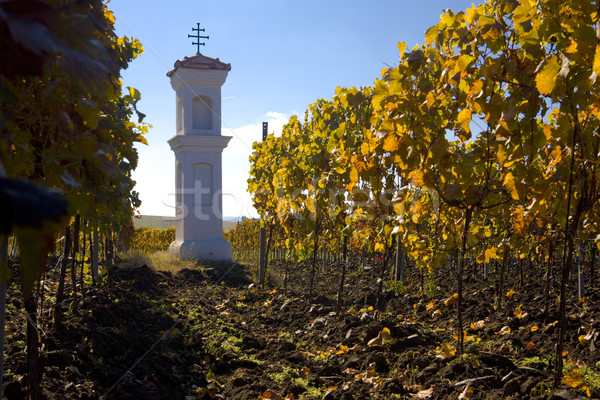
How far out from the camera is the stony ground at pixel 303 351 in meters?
3.08

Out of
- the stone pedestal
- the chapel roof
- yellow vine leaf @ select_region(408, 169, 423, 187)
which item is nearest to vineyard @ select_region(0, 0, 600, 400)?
yellow vine leaf @ select_region(408, 169, 423, 187)

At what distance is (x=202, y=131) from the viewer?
1469cm

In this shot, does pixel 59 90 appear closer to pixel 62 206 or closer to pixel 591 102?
pixel 62 206

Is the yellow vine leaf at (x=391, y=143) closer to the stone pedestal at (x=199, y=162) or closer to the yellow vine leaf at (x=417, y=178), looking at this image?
the yellow vine leaf at (x=417, y=178)

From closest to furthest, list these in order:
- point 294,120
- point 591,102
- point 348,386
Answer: point 591,102
point 348,386
point 294,120

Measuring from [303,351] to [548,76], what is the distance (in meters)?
3.36

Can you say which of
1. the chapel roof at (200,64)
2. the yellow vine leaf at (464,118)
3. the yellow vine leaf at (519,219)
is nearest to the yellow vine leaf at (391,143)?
the yellow vine leaf at (464,118)

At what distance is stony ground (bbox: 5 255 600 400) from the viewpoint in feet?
10.1

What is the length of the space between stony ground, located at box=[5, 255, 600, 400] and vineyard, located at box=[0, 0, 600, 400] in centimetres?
2

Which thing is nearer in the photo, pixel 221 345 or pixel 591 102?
pixel 591 102

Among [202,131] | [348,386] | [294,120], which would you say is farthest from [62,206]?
[202,131]

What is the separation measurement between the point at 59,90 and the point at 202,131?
13064 millimetres

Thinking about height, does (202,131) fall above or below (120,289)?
above

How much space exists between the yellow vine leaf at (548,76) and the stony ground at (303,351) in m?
1.43
